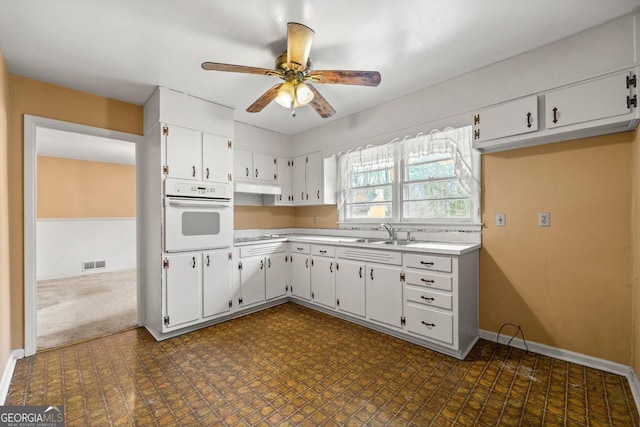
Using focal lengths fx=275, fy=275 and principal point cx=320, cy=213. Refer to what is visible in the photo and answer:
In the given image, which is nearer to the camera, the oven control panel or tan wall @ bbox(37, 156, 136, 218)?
the oven control panel

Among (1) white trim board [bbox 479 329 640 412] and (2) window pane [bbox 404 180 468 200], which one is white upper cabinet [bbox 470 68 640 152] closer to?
(2) window pane [bbox 404 180 468 200]

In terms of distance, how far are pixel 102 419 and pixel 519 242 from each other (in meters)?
3.45

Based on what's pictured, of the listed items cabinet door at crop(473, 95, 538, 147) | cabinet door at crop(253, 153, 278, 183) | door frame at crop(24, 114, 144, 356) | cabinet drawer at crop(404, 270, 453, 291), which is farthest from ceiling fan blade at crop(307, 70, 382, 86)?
door frame at crop(24, 114, 144, 356)

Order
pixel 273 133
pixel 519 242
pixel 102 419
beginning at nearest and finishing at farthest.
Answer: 1. pixel 102 419
2. pixel 519 242
3. pixel 273 133

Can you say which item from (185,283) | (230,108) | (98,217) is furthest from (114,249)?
(230,108)

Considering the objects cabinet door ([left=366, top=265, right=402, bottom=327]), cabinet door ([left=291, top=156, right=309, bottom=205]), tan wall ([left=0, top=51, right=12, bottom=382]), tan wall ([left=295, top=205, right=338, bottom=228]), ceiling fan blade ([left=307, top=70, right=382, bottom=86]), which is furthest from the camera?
cabinet door ([left=291, top=156, right=309, bottom=205])

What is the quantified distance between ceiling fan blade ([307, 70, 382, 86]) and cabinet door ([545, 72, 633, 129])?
146 centimetres

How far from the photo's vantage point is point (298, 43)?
1854 mm

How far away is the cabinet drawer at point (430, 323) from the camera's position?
241 centimetres

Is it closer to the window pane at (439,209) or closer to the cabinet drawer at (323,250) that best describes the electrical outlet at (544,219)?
the window pane at (439,209)

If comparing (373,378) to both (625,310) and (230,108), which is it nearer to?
(625,310)

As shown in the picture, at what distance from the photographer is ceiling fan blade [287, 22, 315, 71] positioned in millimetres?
1732

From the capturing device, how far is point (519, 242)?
254cm

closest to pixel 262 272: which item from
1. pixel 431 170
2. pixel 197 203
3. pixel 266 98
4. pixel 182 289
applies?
pixel 182 289
